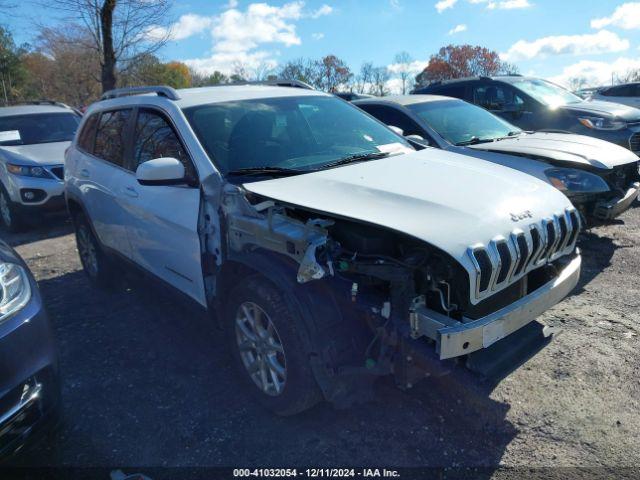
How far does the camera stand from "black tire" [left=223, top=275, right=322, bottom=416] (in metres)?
2.57

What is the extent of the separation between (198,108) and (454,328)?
2.36 meters

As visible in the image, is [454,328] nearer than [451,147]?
Yes

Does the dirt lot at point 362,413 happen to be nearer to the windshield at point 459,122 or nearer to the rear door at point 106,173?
the rear door at point 106,173

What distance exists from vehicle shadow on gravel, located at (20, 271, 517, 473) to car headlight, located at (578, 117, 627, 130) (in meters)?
6.19

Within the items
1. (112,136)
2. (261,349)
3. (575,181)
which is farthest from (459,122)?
(261,349)

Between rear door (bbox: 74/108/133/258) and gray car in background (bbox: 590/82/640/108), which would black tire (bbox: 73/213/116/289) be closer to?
rear door (bbox: 74/108/133/258)

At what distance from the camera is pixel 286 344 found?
8.58ft

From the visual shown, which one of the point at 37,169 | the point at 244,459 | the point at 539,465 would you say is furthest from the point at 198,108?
the point at 37,169

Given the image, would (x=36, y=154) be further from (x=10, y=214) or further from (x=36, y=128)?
(x=36, y=128)

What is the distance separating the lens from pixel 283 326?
→ 8.54ft

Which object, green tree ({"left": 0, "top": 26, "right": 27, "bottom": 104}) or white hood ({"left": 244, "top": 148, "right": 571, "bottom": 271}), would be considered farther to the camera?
green tree ({"left": 0, "top": 26, "right": 27, "bottom": 104})

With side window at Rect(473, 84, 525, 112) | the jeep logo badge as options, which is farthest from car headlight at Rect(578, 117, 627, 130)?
the jeep logo badge

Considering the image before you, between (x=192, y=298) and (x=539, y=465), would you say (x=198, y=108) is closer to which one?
(x=192, y=298)

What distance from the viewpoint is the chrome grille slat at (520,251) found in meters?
2.29
